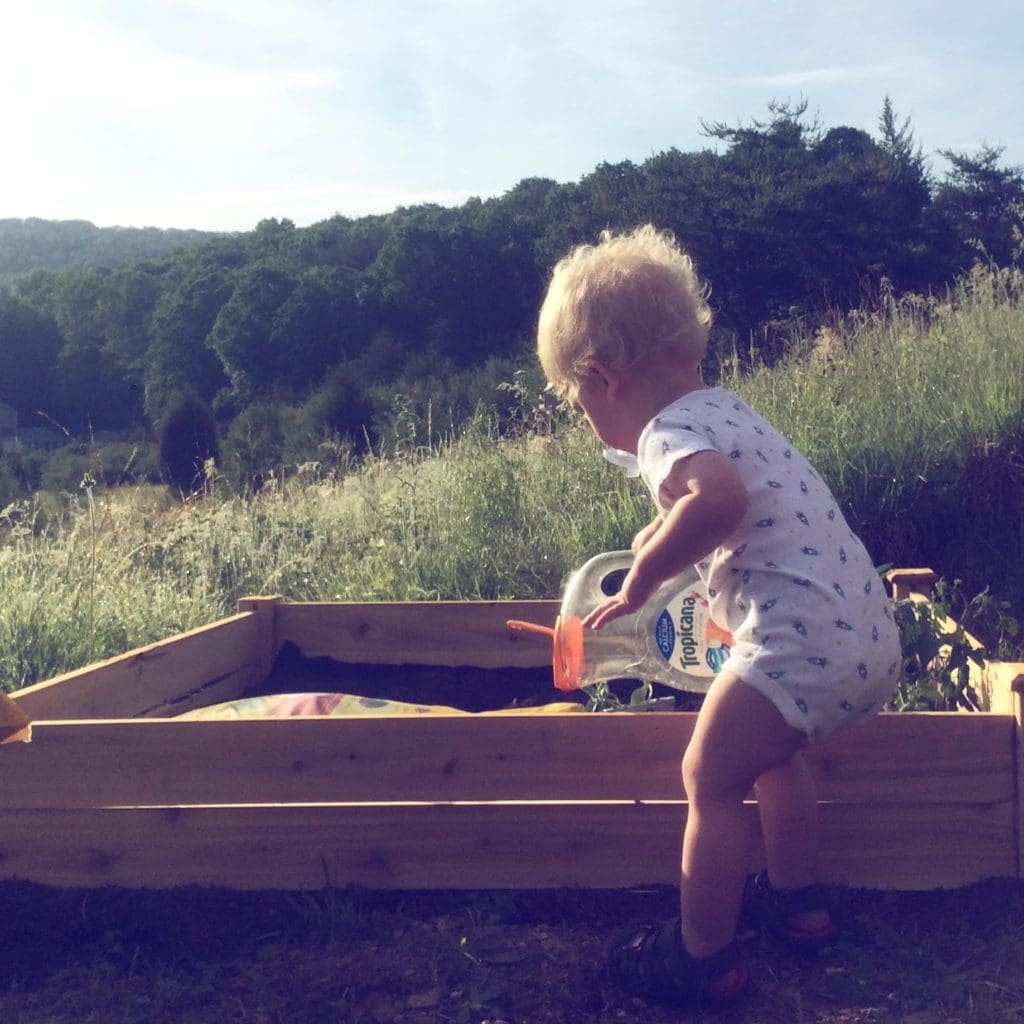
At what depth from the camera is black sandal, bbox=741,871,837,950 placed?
2086 millimetres

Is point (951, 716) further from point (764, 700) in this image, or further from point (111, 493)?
point (111, 493)

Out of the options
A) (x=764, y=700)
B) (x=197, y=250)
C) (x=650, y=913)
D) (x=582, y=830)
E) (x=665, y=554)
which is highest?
(x=197, y=250)

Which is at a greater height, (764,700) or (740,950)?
(764,700)

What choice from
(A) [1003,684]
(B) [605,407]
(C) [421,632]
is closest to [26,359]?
(C) [421,632]

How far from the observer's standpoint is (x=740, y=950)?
204 centimetres

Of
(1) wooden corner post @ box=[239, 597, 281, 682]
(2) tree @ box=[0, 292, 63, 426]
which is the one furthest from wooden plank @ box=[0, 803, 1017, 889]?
(2) tree @ box=[0, 292, 63, 426]

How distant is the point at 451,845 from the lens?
2.28 metres

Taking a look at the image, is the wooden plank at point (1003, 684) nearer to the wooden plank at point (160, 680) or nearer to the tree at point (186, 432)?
the wooden plank at point (160, 680)

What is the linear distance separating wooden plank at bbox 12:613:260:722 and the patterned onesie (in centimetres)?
159

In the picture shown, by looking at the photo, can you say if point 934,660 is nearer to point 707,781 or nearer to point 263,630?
point 707,781

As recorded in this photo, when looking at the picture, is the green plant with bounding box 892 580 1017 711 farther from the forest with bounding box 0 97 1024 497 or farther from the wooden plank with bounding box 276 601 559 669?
the forest with bounding box 0 97 1024 497

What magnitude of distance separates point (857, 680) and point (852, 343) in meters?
4.62

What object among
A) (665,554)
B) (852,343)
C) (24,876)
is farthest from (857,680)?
(852,343)

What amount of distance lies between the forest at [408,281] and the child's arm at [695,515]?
50.9 ft
